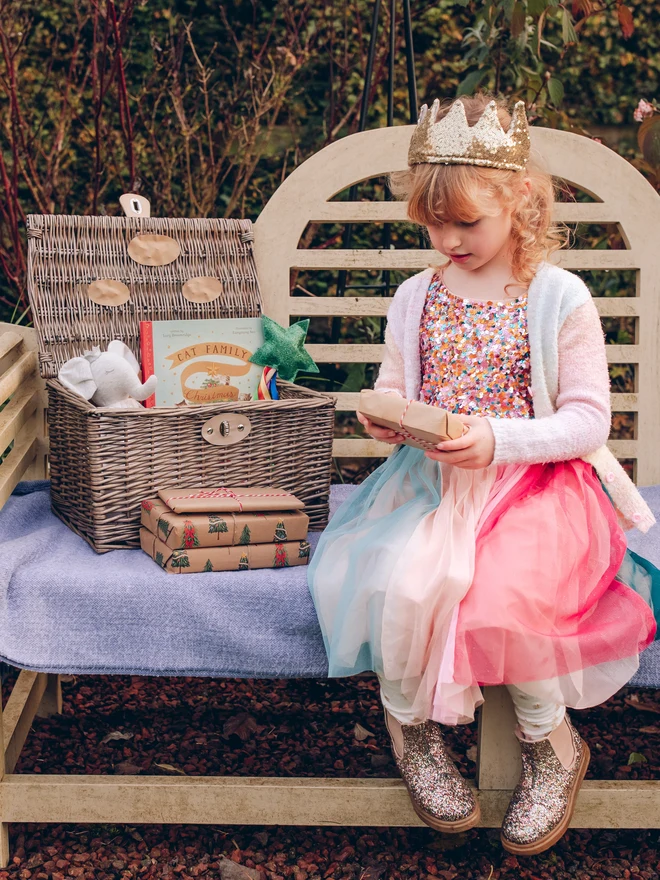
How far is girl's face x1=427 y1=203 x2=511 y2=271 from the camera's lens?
1.70m

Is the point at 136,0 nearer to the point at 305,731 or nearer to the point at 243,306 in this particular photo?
the point at 243,306

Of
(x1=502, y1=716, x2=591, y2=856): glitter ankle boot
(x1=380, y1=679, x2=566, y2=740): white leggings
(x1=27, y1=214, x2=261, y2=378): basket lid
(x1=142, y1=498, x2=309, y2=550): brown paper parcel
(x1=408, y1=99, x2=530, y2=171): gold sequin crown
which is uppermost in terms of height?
(x1=408, y1=99, x2=530, y2=171): gold sequin crown

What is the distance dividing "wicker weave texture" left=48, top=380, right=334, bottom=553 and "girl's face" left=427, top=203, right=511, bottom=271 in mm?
423

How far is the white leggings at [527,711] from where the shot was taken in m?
1.57

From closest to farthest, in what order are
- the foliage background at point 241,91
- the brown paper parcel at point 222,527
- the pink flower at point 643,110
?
the brown paper parcel at point 222,527 → the pink flower at point 643,110 → the foliage background at point 241,91

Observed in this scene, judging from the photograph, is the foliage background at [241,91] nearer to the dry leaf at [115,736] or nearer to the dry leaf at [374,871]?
the dry leaf at [115,736]

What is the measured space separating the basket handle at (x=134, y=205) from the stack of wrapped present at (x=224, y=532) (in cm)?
83

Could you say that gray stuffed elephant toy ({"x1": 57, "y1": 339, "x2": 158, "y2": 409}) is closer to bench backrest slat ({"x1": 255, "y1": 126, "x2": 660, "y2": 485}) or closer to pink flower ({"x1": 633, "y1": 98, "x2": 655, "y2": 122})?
bench backrest slat ({"x1": 255, "y1": 126, "x2": 660, "y2": 485})

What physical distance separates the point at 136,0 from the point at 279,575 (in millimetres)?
2442

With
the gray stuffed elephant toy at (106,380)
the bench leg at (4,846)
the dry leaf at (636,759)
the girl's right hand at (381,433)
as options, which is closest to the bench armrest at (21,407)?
the gray stuffed elephant toy at (106,380)

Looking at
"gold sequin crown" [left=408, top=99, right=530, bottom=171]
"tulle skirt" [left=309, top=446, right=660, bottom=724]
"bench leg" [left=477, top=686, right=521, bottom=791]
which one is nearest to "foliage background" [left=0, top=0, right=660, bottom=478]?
"gold sequin crown" [left=408, top=99, right=530, bottom=171]

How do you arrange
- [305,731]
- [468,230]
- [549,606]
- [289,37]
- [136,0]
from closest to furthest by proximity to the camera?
[549,606] < [468,230] < [305,731] < [136,0] < [289,37]

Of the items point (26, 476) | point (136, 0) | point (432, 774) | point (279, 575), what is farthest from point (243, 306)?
point (136, 0)

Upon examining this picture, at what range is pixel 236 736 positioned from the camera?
7.47 ft
